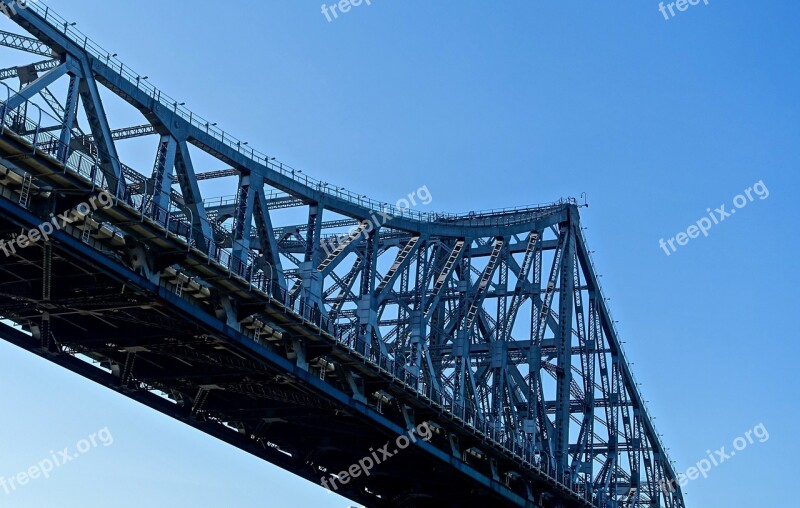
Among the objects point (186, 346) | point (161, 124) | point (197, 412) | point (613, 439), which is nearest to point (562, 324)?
point (613, 439)

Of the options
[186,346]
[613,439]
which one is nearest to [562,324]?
[613,439]

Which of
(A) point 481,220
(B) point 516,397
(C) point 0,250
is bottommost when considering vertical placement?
(C) point 0,250

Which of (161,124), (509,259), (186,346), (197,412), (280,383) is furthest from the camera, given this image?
(509,259)

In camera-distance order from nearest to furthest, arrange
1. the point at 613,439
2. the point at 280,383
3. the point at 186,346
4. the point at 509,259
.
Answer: the point at 186,346 < the point at 280,383 < the point at 509,259 < the point at 613,439

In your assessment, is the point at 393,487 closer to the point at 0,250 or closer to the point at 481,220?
the point at 481,220

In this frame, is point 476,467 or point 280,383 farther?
point 476,467

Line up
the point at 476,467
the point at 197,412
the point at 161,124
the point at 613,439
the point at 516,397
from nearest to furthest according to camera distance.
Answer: the point at 161,124 → the point at 197,412 → the point at 476,467 → the point at 516,397 → the point at 613,439

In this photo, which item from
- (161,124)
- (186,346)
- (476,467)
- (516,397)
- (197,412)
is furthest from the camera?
(516,397)

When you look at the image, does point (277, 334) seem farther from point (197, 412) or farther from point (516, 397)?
point (516, 397)

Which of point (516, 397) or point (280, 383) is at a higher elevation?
point (516, 397)
